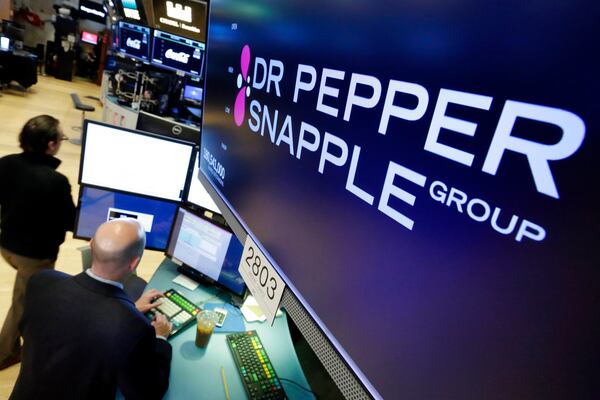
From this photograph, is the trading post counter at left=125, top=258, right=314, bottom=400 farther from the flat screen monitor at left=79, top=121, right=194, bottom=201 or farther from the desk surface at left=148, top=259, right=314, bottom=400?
the flat screen monitor at left=79, top=121, right=194, bottom=201

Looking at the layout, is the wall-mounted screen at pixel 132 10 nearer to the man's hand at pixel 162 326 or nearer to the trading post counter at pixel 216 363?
the trading post counter at pixel 216 363

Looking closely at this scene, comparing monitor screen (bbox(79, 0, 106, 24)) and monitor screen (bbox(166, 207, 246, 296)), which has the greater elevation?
monitor screen (bbox(79, 0, 106, 24))

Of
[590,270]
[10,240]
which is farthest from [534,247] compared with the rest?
[10,240]

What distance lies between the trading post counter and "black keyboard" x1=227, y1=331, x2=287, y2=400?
→ 0.10ft

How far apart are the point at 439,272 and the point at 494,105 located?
0.24 meters

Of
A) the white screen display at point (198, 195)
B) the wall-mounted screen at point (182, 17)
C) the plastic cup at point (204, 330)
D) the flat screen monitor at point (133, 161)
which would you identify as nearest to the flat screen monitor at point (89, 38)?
the wall-mounted screen at point (182, 17)

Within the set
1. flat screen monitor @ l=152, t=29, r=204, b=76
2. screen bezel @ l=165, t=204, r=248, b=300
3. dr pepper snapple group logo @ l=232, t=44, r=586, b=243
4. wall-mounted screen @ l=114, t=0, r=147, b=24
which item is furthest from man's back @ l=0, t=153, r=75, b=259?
wall-mounted screen @ l=114, t=0, r=147, b=24

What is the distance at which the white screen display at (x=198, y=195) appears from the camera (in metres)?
2.11

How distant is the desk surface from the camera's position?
1.45 metres

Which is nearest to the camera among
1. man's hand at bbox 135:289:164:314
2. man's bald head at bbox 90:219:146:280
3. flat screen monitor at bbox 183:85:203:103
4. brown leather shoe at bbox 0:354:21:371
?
man's bald head at bbox 90:219:146:280

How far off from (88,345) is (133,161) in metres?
1.09

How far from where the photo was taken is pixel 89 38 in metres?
14.1

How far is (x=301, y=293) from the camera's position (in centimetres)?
87

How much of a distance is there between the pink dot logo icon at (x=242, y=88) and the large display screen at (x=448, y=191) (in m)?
0.31
